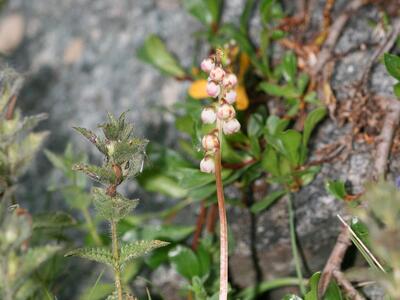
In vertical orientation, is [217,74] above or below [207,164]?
above

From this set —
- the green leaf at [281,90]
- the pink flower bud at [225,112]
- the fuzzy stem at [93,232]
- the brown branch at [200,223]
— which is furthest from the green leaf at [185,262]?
the pink flower bud at [225,112]

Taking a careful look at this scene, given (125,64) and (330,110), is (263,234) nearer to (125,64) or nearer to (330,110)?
(330,110)

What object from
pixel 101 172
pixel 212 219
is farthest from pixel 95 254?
pixel 212 219

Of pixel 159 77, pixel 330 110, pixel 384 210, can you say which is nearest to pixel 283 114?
pixel 330 110

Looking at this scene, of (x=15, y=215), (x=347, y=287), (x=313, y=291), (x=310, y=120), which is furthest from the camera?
(x=310, y=120)

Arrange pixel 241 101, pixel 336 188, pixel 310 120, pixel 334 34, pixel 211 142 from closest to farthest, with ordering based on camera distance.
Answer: pixel 211 142, pixel 336 188, pixel 310 120, pixel 241 101, pixel 334 34

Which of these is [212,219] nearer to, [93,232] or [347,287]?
[93,232]
